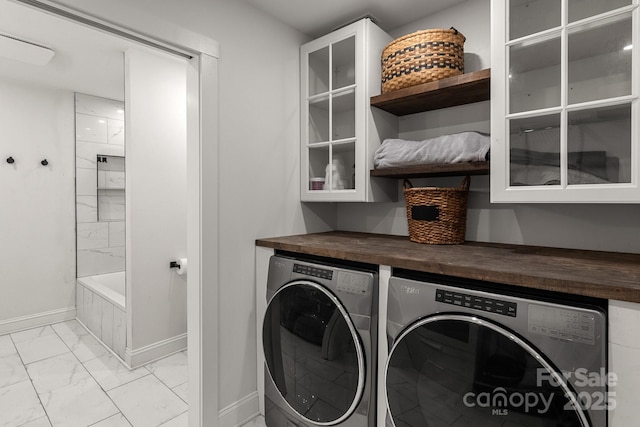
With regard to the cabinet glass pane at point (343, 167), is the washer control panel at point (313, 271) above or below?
below

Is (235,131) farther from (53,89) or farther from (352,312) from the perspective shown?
(53,89)

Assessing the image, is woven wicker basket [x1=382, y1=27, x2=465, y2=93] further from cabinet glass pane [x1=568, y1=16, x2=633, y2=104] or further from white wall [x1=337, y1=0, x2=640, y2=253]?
cabinet glass pane [x1=568, y1=16, x2=633, y2=104]

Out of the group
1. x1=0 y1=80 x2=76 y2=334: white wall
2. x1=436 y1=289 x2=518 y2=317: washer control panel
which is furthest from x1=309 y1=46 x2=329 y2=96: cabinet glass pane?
x1=0 y1=80 x2=76 y2=334: white wall

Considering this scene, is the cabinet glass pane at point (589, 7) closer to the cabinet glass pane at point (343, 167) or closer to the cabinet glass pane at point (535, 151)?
the cabinet glass pane at point (535, 151)

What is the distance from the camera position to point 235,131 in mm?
1725

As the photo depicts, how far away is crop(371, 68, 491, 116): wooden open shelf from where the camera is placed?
4.80 ft

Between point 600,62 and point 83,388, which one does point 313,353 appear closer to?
point 600,62

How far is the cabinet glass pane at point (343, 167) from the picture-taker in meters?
1.87

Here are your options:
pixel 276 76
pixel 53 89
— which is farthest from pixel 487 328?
pixel 53 89

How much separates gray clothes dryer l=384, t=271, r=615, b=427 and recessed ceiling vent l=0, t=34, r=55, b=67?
116 inches

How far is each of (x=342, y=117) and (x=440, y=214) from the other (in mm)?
826

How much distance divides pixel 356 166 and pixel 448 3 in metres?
1.03

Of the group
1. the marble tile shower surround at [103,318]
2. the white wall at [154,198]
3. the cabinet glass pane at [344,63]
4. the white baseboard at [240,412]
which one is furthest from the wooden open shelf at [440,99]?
the marble tile shower surround at [103,318]

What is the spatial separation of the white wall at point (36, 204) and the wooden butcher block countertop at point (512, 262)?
2.94 meters
